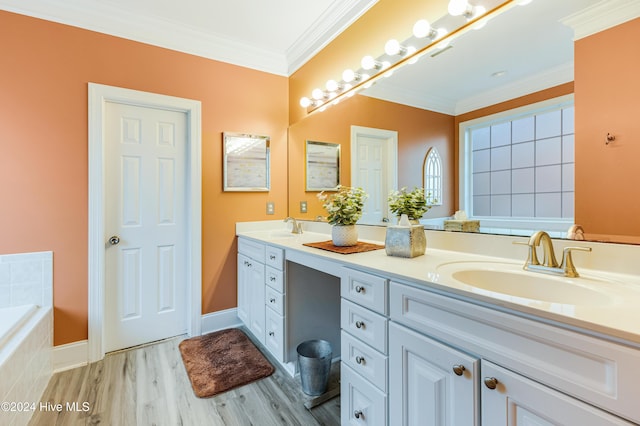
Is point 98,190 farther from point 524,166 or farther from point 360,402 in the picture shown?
point 524,166

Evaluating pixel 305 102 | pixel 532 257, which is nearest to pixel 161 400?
pixel 532 257

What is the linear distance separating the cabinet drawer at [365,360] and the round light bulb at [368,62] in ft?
5.38

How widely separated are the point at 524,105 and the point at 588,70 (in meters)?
0.22

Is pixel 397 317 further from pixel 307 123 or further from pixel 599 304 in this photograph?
pixel 307 123

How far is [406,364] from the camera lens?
105cm

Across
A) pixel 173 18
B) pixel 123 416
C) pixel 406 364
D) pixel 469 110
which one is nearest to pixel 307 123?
pixel 173 18

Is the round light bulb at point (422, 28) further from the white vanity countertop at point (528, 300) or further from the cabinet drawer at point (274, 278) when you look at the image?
the cabinet drawer at point (274, 278)

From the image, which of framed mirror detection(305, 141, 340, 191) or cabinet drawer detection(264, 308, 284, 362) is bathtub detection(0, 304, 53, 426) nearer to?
cabinet drawer detection(264, 308, 284, 362)

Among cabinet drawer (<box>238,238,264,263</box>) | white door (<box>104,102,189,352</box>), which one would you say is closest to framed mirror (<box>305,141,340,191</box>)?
cabinet drawer (<box>238,238,264,263</box>)

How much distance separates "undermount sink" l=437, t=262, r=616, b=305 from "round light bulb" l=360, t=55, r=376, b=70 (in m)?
1.38

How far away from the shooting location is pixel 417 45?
1646 millimetres

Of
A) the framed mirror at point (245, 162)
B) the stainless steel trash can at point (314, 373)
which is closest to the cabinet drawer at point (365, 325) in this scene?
the stainless steel trash can at point (314, 373)

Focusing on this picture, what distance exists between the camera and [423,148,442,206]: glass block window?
1.59 meters

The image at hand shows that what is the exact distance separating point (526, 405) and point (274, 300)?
1.43 metres
